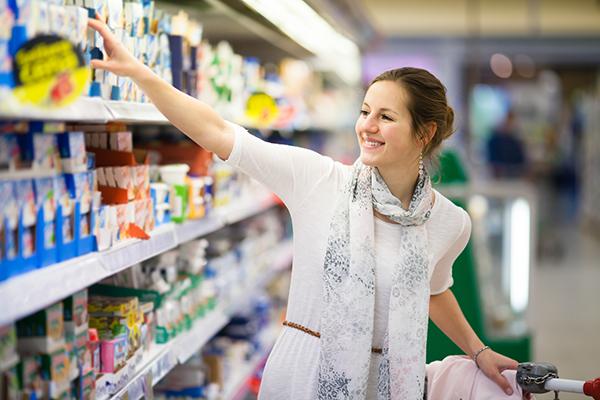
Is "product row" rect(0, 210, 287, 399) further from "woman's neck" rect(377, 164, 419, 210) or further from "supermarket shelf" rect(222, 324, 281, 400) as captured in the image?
"woman's neck" rect(377, 164, 419, 210)

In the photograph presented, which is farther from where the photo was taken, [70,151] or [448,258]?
[448,258]

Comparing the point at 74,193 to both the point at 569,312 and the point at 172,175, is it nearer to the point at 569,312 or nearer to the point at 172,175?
the point at 172,175

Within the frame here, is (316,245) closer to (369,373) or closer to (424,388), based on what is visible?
(369,373)

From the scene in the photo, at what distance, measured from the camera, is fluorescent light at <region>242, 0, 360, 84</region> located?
3.86m

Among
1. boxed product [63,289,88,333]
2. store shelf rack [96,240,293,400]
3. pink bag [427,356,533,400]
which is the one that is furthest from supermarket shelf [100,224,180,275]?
pink bag [427,356,533,400]

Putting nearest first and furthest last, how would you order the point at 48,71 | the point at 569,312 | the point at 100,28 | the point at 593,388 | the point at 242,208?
the point at 48,71
the point at 100,28
the point at 593,388
the point at 242,208
the point at 569,312

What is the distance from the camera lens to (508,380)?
8.88 feet

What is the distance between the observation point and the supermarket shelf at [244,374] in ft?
14.0

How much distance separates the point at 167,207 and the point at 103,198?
509 millimetres

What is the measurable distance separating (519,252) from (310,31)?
1961 millimetres

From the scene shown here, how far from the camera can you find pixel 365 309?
2.51 meters

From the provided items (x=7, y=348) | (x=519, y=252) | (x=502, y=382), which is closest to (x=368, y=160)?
(x=502, y=382)

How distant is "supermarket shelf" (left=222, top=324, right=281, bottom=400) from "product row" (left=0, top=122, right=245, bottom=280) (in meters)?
1.30

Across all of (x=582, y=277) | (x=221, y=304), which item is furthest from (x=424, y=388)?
(x=582, y=277)
